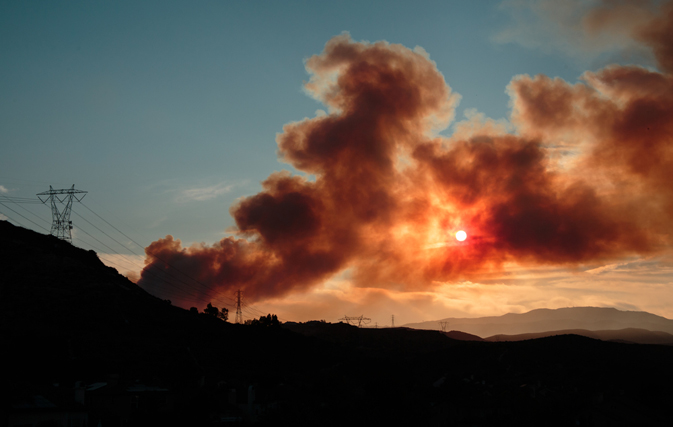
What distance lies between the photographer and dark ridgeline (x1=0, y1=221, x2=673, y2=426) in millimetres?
59844

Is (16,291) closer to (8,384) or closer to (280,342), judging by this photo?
(280,342)

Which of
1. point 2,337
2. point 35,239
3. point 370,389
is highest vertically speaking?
point 35,239

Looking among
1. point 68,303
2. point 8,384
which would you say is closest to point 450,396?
point 8,384

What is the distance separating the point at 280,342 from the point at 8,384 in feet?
451

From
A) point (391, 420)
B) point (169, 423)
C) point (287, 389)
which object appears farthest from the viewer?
point (287, 389)

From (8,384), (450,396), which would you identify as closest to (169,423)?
(8,384)

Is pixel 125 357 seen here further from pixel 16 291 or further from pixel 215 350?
pixel 16 291

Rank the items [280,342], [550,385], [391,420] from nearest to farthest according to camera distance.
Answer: [391,420], [550,385], [280,342]

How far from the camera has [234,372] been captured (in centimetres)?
13012

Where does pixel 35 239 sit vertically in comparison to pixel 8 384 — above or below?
above

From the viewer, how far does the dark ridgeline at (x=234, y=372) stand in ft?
196

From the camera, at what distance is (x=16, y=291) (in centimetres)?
14612

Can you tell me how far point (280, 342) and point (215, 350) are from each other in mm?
39984

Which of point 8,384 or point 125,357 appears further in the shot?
point 125,357
